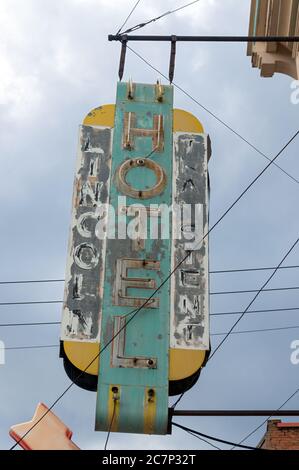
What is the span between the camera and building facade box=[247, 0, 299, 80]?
11719 mm

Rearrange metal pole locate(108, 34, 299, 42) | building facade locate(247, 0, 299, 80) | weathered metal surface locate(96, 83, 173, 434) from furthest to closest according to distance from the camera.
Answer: building facade locate(247, 0, 299, 80)
metal pole locate(108, 34, 299, 42)
weathered metal surface locate(96, 83, 173, 434)

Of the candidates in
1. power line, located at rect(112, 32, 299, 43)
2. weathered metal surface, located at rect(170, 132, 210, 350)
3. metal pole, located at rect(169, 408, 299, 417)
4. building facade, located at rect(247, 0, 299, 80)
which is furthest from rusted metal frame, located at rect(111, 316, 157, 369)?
building facade, located at rect(247, 0, 299, 80)

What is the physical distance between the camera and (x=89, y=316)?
922cm

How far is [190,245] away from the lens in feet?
32.6

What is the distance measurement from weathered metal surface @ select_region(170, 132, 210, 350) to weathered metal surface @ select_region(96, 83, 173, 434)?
0.13m

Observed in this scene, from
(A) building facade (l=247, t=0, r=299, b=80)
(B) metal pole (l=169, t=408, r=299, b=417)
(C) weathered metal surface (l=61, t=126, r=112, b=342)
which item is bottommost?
(B) metal pole (l=169, t=408, r=299, b=417)

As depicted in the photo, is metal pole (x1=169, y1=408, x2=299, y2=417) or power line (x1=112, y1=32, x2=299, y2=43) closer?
metal pole (x1=169, y1=408, x2=299, y2=417)

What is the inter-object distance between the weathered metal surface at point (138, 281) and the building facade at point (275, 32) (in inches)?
88.9

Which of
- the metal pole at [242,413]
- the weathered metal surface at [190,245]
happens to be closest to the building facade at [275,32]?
the weathered metal surface at [190,245]

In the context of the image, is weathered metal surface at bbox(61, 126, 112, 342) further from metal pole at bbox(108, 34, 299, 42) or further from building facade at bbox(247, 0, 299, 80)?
building facade at bbox(247, 0, 299, 80)

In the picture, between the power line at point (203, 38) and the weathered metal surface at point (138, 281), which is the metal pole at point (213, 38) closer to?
the power line at point (203, 38)

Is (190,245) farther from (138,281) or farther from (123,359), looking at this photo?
(123,359)

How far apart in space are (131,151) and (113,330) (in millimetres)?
3041
